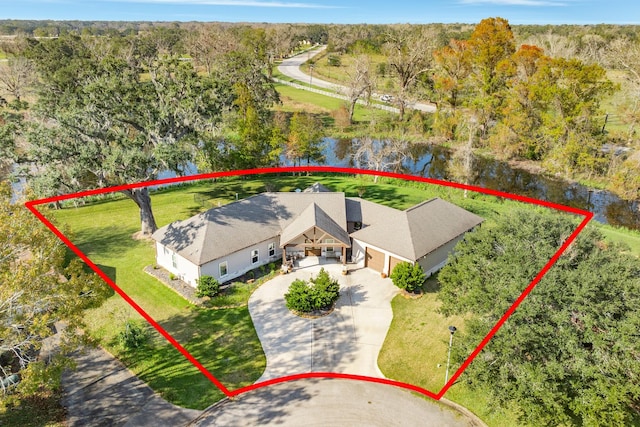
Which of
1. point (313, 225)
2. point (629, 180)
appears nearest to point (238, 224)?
point (313, 225)

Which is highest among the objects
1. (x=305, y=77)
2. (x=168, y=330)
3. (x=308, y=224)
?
(x=305, y=77)

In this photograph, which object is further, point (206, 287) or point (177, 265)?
point (177, 265)

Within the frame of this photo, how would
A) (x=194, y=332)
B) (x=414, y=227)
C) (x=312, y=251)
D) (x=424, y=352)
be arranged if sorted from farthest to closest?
(x=312, y=251) → (x=414, y=227) → (x=194, y=332) → (x=424, y=352)

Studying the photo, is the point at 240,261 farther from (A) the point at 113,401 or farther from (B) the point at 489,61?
(B) the point at 489,61

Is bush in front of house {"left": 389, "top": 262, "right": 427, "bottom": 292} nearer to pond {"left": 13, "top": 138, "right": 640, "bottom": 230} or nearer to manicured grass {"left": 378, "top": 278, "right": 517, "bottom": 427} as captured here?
manicured grass {"left": 378, "top": 278, "right": 517, "bottom": 427}

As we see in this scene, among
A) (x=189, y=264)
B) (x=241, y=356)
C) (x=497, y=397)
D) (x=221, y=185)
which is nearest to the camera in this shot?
(x=497, y=397)

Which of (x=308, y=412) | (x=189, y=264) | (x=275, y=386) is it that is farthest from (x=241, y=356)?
(x=189, y=264)

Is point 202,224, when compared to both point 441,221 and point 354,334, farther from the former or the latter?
point 441,221

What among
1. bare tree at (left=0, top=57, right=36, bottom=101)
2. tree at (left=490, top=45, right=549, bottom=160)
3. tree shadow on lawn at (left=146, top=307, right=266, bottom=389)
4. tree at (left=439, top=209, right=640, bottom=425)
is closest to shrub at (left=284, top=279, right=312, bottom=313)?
tree shadow on lawn at (left=146, top=307, right=266, bottom=389)
